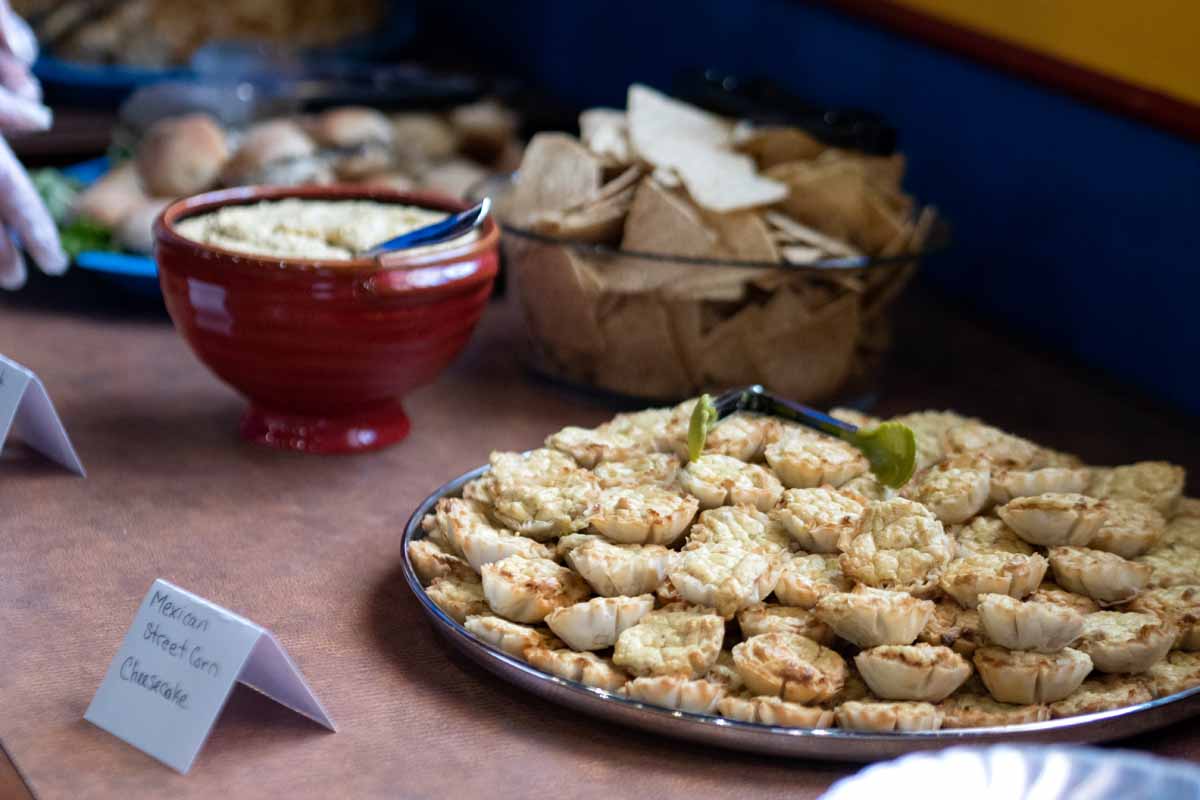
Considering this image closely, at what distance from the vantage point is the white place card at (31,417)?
117 cm

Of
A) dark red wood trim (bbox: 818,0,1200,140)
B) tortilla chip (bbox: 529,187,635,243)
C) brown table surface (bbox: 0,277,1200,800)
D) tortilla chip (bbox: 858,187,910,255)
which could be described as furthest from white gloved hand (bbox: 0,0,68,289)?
dark red wood trim (bbox: 818,0,1200,140)

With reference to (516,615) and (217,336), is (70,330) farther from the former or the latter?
(516,615)

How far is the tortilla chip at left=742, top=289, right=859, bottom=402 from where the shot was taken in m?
1.34

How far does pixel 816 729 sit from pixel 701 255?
24.6 inches

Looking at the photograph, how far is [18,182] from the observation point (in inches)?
52.9

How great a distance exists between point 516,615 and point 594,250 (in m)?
0.53

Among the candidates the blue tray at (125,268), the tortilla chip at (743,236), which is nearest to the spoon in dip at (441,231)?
the tortilla chip at (743,236)

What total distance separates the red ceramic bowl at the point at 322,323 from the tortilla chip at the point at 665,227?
0.46ft

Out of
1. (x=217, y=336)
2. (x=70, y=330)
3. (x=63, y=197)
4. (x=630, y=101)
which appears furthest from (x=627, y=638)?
(x=63, y=197)

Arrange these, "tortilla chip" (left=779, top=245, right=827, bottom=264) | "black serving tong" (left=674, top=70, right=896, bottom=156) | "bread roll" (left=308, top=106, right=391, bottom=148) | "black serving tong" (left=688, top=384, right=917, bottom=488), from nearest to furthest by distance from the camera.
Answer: "black serving tong" (left=688, top=384, right=917, bottom=488) → "tortilla chip" (left=779, top=245, right=827, bottom=264) → "black serving tong" (left=674, top=70, right=896, bottom=156) → "bread roll" (left=308, top=106, right=391, bottom=148)

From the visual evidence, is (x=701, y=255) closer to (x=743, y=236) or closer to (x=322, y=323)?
(x=743, y=236)

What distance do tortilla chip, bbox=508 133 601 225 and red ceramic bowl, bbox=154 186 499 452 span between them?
102 mm

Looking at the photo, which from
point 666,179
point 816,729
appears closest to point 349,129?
point 666,179

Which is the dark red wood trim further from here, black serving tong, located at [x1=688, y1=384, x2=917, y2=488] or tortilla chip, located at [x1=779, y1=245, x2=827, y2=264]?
black serving tong, located at [x1=688, y1=384, x2=917, y2=488]
